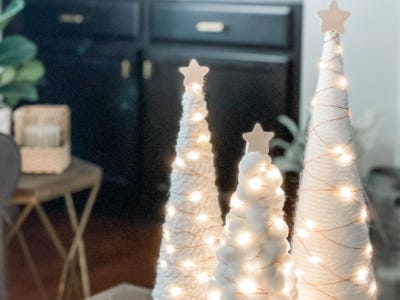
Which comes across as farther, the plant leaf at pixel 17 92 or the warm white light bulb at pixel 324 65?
the plant leaf at pixel 17 92

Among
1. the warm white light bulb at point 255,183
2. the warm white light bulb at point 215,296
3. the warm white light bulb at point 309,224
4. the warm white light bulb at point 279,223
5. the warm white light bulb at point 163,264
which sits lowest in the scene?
the warm white light bulb at point 163,264

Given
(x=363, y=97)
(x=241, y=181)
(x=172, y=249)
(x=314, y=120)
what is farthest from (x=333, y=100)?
(x=363, y=97)

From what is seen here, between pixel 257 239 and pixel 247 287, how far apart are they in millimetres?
55

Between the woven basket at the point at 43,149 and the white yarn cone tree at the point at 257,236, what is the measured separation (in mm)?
1167

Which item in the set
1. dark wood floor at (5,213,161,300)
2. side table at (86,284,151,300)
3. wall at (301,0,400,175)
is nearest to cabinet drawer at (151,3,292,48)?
wall at (301,0,400,175)

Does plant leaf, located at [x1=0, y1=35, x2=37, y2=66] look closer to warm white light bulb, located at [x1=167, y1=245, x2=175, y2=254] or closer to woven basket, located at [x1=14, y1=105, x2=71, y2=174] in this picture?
woven basket, located at [x1=14, y1=105, x2=71, y2=174]

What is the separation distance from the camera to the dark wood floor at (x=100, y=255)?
257cm

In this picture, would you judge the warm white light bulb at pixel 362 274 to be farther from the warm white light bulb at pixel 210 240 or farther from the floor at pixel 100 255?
the floor at pixel 100 255

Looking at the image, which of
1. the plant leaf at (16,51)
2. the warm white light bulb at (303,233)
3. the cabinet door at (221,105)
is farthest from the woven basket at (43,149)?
the warm white light bulb at (303,233)

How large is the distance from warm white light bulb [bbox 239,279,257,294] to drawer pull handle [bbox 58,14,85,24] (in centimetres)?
235

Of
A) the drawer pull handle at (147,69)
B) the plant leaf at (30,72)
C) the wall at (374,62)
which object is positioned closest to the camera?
the plant leaf at (30,72)

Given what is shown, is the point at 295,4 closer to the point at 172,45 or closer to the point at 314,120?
the point at 172,45

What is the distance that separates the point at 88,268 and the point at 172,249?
167 cm

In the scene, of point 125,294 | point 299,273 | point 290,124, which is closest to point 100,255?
point 290,124
